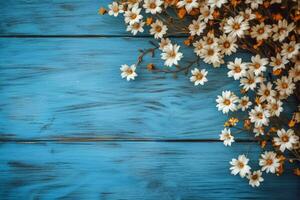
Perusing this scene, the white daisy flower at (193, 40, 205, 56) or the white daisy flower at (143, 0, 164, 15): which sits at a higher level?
the white daisy flower at (143, 0, 164, 15)

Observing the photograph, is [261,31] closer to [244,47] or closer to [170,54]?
[244,47]

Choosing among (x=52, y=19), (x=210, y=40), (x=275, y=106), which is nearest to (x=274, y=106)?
(x=275, y=106)

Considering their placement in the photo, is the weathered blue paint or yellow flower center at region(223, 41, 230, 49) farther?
the weathered blue paint

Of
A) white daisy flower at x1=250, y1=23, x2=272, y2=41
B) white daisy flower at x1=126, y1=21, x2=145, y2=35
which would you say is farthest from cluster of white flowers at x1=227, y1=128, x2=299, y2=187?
white daisy flower at x1=126, y1=21, x2=145, y2=35

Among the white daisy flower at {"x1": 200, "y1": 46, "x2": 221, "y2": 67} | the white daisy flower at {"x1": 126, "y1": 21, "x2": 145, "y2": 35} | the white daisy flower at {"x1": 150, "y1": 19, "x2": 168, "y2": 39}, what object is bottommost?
the white daisy flower at {"x1": 200, "y1": 46, "x2": 221, "y2": 67}

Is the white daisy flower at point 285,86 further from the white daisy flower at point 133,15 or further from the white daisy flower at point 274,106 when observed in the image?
the white daisy flower at point 133,15

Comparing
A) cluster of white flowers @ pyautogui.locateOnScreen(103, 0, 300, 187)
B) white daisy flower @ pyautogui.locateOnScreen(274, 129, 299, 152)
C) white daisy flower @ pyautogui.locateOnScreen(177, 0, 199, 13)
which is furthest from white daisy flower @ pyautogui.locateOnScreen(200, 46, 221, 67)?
white daisy flower @ pyautogui.locateOnScreen(274, 129, 299, 152)

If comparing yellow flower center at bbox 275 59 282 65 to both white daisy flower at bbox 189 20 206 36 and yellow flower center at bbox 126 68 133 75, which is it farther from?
yellow flower center at bbox 126 68 133 75

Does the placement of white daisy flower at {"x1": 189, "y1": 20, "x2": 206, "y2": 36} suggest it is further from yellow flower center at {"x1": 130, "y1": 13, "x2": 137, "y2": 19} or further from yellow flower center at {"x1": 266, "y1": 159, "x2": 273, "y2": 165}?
yellow flower center at {"x1": 266, "y1": 159, "x2": 273, "y2": 165}
